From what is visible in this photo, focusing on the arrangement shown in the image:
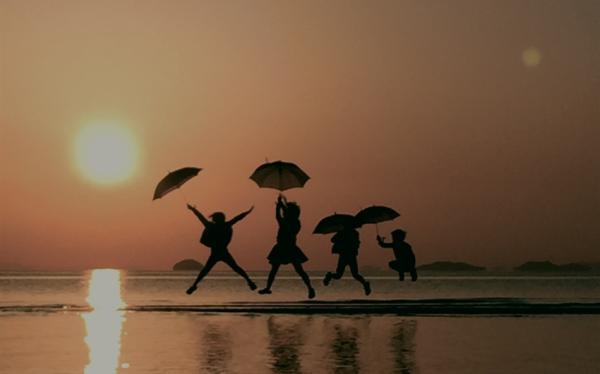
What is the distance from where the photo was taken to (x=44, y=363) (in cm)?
1374

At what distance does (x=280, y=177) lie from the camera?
88.6ft

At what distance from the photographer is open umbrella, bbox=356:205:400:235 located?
1299 inches

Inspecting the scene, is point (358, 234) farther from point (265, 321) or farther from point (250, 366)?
point (250, 366)

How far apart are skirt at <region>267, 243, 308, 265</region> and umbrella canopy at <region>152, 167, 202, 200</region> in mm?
2578

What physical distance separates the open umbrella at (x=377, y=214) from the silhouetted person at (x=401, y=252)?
34.3 inches

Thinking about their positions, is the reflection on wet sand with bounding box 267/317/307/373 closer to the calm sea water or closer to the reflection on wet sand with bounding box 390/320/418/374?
the calm sea water

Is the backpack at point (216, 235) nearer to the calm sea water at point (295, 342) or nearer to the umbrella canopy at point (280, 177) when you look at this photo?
the umbrella canopy at point (280, 177)

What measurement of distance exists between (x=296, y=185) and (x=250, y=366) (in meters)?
13.8

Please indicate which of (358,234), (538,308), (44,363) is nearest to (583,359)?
(44,363)

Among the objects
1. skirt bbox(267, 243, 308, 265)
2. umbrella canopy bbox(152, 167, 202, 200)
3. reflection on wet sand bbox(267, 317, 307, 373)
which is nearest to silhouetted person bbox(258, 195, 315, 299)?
skirt bbox(267, 243, 308, 265)

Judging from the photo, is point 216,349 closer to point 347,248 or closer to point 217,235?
point 217,235

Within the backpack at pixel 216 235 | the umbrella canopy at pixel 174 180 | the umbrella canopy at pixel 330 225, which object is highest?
the umbrella canopy at pixel 174 180

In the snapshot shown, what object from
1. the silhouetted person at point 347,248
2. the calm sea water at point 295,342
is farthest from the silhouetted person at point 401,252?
the calm sea water at point 295,342

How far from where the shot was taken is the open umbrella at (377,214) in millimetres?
33000
